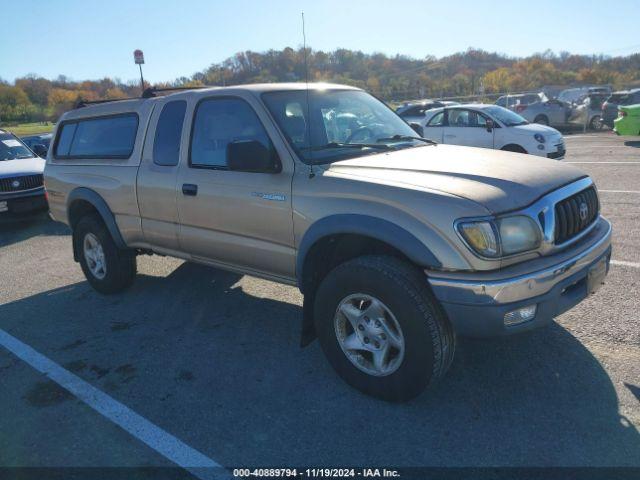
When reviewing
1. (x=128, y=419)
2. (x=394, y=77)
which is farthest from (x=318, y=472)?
(x=394, y=77)

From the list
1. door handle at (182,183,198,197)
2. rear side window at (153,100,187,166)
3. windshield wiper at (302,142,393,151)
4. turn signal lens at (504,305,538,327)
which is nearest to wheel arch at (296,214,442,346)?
turn signal lens at (504,305,538,327)

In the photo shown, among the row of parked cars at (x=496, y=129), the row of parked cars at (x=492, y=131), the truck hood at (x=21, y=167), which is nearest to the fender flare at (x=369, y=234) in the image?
the row of parked cars at (x=496, y=129)

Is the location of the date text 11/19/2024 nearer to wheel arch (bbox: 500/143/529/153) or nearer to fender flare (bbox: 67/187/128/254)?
fender flare (bbox: 67/187/128/254)

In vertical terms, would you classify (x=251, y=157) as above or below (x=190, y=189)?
above

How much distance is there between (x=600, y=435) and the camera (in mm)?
2705

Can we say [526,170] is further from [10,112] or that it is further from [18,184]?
[10,112]

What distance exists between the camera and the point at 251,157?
3.40m

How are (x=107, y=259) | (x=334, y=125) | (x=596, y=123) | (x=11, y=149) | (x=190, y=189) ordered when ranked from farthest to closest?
(x=596, y=123) → (x=11, y=149) → (x=107, y=259) → (x=190, y=189) → (x=334, y=125)

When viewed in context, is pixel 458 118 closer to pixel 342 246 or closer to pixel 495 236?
pixel 342 246

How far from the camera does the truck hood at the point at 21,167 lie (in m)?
9.18

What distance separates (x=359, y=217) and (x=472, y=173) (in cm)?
72

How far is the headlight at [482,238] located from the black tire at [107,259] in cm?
371

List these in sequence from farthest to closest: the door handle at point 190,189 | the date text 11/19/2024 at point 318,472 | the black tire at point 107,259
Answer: the black tire at point 107,259 < the door handle at point 190,189 < the date text 11/19/2024 at point 318,472

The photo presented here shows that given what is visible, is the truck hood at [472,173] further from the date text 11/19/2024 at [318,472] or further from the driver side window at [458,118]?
the driver side window at [458,118]
